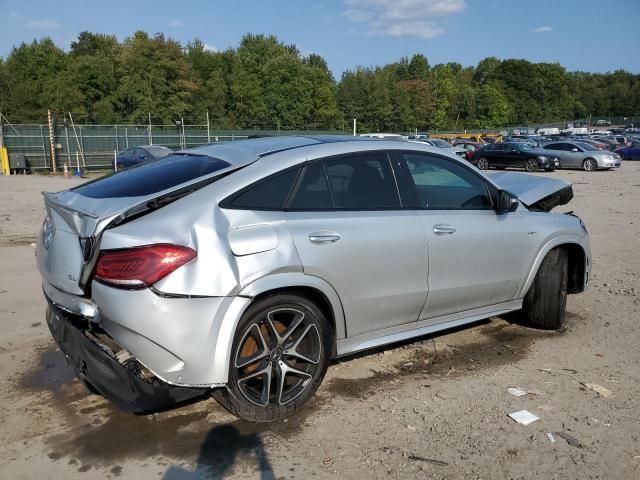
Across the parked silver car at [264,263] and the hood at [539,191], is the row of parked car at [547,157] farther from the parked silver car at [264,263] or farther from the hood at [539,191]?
the parked silver car at [264,263]

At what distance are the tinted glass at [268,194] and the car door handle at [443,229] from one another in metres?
1.17

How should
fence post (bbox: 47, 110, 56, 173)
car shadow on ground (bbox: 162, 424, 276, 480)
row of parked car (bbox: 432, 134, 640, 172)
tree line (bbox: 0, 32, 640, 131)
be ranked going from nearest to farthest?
1. car shadow on ground (bbox: 162, 424, 276, 480)
2. row of parked car (bbox: 432, 134, 640, 172)
3. fence post (bbox: 47, 110, 56, 173)
4. tree line (bbox: 0, 32, 640, 131)

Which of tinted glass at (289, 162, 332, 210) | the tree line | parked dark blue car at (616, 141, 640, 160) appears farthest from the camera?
the tree line

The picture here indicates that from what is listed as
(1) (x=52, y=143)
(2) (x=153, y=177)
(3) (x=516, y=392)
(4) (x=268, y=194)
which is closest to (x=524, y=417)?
(3) (x=516, y=392)

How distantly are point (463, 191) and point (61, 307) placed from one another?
10.0 ft

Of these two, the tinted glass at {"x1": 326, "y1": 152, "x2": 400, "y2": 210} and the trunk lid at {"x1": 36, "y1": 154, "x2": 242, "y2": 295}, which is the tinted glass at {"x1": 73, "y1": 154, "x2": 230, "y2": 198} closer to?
the trunk lid at {"x1": 36, "y1": 154, "x2": 242, "y2": 295}

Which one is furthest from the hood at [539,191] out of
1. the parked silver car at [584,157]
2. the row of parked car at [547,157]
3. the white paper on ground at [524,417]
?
the parked silver car at [584,157]

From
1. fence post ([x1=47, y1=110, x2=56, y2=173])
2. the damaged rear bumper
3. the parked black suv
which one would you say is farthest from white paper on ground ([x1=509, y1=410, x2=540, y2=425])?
fence post ([x1=47, y1=110, x2=56, y2=173])

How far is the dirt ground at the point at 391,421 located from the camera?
9.70ft

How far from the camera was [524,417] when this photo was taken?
3.46m

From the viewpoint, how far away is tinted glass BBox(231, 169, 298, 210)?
330cm

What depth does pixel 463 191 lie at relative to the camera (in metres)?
4.47

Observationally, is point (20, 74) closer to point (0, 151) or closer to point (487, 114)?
point (0, 151)

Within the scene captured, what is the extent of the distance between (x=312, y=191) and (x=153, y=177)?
3.37 ft
